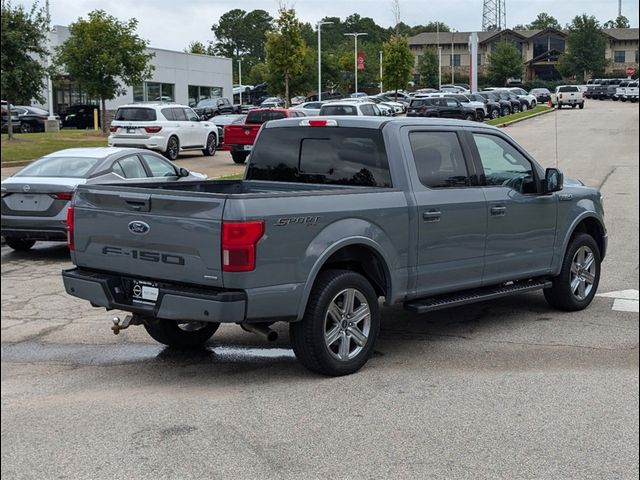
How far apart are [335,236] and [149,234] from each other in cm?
122

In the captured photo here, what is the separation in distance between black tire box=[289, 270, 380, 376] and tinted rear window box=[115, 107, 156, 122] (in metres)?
21.2

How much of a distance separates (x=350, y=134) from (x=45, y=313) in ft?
11.3

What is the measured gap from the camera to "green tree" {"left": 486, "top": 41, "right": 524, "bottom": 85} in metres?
41.3

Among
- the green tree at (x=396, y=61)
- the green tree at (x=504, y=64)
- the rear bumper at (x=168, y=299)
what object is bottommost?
the rear bumper at (x=168, y=299)

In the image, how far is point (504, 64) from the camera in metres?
46.6

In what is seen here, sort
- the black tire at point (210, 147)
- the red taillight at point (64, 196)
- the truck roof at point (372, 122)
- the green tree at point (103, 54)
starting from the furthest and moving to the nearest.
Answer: the green tree at point (103, 54)
the black tire at point (210, 147)
the red taillight at point (64, 196)
the truck roof at point (372, 122)

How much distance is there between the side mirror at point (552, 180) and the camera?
7617mm

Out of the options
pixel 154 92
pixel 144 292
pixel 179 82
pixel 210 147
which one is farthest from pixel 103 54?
pixel 144 292

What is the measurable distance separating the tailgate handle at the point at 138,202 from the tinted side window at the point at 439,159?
7.03 feet

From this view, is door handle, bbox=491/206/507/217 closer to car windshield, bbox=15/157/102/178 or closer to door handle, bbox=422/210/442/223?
door handle, bbox=422/210/442/223

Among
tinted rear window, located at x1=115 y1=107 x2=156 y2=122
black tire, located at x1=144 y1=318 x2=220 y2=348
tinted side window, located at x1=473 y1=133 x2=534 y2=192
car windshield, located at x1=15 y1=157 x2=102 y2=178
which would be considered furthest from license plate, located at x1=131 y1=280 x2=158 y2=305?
tinted rear window, located at x1=115 y1=107 x2=156 y2=122

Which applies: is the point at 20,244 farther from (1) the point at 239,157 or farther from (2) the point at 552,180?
(1) the point at 239,157

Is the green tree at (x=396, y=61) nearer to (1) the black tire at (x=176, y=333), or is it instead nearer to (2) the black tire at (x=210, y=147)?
(2) the black tire at (x=210, y=147)

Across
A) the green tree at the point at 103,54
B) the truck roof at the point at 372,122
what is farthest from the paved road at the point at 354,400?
the green tree at the point at 103,54
